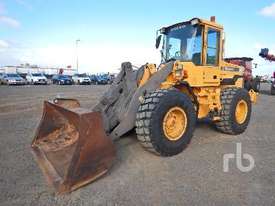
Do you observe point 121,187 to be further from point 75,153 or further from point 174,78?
point 174,78

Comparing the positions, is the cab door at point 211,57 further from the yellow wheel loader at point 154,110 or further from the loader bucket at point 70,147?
the loader bucket at point 70,147

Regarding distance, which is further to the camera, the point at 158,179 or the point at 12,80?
the point at 12,80

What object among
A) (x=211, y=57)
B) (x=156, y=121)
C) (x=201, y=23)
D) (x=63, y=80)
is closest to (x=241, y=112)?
(x=211, y=57)

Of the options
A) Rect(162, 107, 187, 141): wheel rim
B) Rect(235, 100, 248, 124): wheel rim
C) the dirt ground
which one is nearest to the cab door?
Rect(235, 100, 248, 124): wheel rim

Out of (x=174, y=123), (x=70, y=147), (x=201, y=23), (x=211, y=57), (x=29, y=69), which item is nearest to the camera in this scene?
(x=70, y=147)

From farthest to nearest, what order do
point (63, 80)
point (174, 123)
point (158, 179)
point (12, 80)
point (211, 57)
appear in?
point (63, 80)
point (12, 80)
point (211, 57)
point (174, 123)
point (158, 179)

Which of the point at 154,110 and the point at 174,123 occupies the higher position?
the point at 154,110

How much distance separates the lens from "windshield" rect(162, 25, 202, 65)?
6887 mm

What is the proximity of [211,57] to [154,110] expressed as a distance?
2707 millimetres

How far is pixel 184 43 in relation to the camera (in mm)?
7039

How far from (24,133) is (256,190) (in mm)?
5666

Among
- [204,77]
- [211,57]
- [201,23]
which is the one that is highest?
[201,23]

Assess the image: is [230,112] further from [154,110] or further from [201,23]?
[154,110]

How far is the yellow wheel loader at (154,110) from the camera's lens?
4.40m
